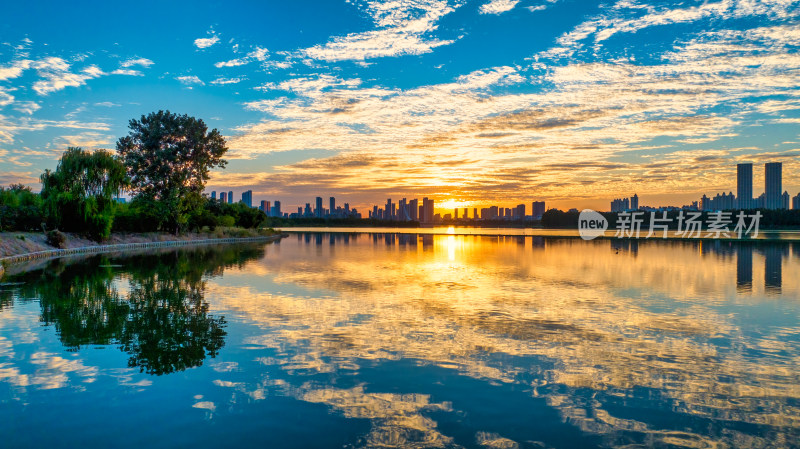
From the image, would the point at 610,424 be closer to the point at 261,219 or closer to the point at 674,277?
the point at 674,277

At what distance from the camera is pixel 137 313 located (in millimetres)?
13461

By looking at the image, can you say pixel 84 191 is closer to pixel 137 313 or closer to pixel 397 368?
pixel 137 313

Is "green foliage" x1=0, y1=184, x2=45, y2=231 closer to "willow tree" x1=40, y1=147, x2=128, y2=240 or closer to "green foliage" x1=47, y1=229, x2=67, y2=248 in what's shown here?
"willow tree" x1=40, y1=147, x2=128, y2=240

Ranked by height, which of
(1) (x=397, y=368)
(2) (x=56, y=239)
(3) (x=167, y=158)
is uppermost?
(3) (x=167, y=158)

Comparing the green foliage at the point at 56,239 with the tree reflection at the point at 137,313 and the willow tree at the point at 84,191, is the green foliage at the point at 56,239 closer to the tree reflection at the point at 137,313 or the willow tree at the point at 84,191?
the willow tree at the point at 84,191

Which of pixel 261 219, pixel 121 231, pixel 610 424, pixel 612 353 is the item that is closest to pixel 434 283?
pixel 612 353

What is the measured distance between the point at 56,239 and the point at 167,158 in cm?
1855

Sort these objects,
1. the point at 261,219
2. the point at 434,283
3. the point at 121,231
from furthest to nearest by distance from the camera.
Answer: the point at 261,219 → the point at 121,231 → the point at 434,283

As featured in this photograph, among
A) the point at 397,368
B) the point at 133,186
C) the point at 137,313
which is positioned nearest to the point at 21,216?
the point at 133,186

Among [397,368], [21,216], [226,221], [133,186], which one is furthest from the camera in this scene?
[226,221]

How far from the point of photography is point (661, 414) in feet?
22.1

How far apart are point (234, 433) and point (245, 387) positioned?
1600 mm

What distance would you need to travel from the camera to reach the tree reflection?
9805 mm

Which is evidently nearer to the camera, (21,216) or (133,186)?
(21,216)
